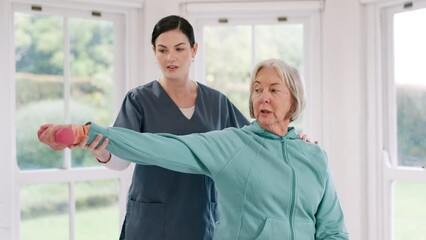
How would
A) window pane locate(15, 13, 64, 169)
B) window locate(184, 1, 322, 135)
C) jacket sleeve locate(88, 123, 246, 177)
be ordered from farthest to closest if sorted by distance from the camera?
window locate(184, 1, 322, 135), window pane locate(15, 13, 64, 169), jacket sleeve locate(88, 123, 246, 177)

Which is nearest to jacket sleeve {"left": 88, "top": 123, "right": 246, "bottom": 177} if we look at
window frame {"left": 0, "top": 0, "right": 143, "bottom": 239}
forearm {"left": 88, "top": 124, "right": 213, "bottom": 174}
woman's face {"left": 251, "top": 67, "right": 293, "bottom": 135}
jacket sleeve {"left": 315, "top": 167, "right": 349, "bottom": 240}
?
forearm {"left": 88, "top": 124, "right": 213, "bottom": 174}

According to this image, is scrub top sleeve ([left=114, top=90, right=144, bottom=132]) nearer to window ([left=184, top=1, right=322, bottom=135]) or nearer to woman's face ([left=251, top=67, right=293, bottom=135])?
woman's face ([left=251, top=67, right=293, bottom=135])

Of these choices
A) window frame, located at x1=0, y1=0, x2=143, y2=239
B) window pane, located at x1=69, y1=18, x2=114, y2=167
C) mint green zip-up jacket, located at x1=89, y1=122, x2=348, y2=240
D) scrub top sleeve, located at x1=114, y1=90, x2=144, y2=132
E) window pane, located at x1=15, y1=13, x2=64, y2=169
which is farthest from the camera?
window pane, located at x1=69, y1=18, x2=114, y2=167

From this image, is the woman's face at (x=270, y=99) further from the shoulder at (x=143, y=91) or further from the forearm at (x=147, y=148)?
the shoulder at (x=143, y=91)

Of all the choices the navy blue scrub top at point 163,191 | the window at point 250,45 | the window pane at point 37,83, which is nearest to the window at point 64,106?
the window pane at point 37,83

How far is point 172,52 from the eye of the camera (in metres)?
1.75

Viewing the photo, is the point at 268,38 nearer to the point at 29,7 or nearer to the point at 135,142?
the point at 29,7

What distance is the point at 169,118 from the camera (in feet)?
5.81

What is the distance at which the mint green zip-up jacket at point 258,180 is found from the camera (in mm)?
1434

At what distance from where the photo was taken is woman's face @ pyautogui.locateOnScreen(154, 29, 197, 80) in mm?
1746

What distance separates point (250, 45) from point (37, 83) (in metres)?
1.07

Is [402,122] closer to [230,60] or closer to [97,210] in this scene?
[230,60]

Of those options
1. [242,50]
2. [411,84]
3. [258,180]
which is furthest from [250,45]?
[258,180]

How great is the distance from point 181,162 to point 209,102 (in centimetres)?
51
